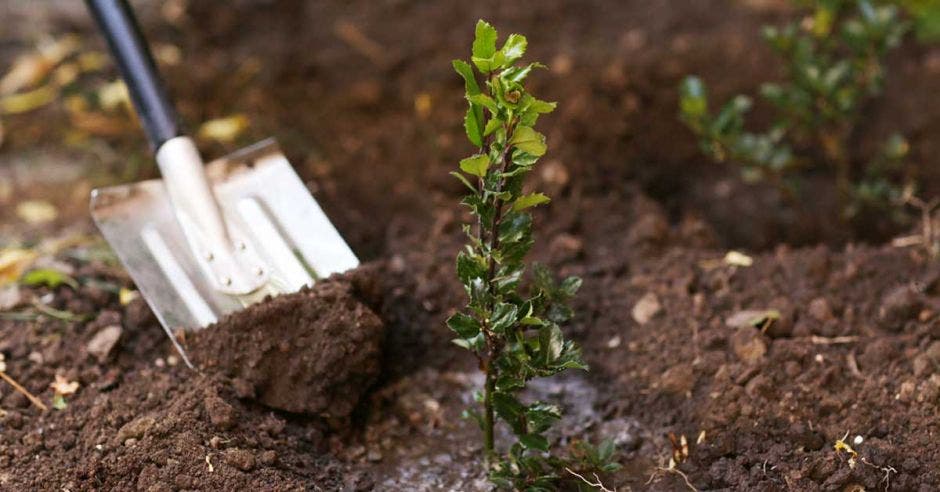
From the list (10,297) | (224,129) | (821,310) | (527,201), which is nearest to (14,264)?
(10,297)

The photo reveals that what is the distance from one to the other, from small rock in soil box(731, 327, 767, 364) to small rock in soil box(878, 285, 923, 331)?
0.28 meters

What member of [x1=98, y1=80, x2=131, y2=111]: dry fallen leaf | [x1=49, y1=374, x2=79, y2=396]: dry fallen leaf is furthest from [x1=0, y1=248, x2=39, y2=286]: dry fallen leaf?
[x1=98, y1=80, x2=131, y2=111]: dry fallen leaf

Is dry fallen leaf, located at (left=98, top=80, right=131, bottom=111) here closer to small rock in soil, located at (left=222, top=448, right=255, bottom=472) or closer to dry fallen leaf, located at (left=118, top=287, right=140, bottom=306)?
dry fallen leaf, located at (left=118, top=287, right=140, bottom=306)

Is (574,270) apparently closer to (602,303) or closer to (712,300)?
(602,303)

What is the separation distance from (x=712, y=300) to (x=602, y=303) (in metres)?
0.24

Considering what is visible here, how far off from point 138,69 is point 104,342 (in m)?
0.65

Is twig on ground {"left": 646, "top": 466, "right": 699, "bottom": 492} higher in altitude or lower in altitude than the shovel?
lower

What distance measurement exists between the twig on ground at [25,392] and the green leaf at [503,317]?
901 mm

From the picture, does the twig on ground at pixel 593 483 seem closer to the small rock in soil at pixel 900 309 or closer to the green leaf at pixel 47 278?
the small rock in soil at pixel 900 309

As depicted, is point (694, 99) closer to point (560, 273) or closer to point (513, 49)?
point (560, 273)

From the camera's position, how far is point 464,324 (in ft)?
5.43

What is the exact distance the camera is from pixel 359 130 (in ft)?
9.68

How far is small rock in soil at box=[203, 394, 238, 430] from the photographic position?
1.81m

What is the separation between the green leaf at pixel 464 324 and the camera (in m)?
1.65
